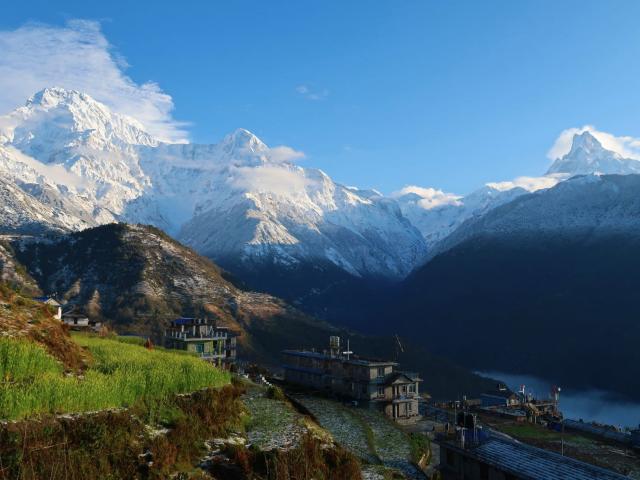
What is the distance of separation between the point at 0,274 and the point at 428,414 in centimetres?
14823

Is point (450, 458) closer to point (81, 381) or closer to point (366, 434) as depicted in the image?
point (366, 434)

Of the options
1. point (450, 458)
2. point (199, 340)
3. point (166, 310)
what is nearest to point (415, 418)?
point (199, 340)

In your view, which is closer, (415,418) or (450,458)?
(450,458)

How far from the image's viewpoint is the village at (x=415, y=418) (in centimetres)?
4025

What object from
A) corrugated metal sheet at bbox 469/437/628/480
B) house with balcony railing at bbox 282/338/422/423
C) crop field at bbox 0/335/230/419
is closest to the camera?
crop field at bbox 0/335/230/419

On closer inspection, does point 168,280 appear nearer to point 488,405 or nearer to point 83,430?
point 488,405

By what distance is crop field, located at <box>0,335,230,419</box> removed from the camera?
23.8 meters

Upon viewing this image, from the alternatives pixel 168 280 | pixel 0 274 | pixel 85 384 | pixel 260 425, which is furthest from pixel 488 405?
pixel 0 274

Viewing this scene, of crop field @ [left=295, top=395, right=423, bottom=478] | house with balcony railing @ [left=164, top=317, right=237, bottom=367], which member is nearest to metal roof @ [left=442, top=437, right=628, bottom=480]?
crop field @ [left=295, top=395, right=423, bottom=478]

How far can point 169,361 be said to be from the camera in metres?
38.9

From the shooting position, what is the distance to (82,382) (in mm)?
27516

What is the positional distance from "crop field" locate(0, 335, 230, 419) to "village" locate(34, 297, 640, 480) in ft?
45.5

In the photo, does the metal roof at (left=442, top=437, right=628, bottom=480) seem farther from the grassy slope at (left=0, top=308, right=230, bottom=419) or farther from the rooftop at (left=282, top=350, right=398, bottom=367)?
the rooftop at (left=282, top=350, right=398, bottom=367)

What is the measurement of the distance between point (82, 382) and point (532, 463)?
2728 centimetres
